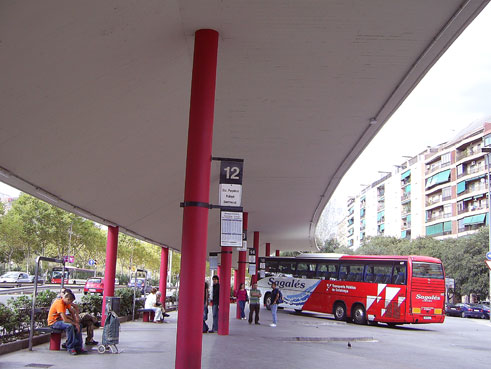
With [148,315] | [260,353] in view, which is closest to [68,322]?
[260,353]

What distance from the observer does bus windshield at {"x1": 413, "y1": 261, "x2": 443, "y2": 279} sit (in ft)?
68.5

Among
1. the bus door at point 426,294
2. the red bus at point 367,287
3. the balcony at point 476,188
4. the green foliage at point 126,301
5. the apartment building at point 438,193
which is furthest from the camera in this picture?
the apartment building at point 438,193

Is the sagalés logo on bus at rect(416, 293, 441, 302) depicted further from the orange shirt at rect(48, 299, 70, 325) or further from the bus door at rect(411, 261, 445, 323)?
the orange shirt at rect(48, 299, 70, 325)

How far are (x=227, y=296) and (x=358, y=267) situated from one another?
10.9m

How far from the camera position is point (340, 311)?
2397cm

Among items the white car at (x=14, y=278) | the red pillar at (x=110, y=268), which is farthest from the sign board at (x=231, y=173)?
the white car at (x=14, y=278)

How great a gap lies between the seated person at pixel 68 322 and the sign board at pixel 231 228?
4163mm

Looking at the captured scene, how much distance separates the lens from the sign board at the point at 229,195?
277 inches

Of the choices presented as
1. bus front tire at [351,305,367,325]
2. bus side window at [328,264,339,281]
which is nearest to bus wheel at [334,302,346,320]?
bus front tire at [351,305,367,325]

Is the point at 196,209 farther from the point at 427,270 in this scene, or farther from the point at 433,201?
the point at 433,201

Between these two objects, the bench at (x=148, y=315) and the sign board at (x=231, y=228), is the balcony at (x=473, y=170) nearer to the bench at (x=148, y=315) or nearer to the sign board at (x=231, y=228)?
the bench at (x=148, y=315)

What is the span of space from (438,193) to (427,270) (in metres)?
53.5

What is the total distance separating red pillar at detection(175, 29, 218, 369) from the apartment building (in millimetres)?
55438

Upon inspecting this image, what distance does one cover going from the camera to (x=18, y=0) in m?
5.13
